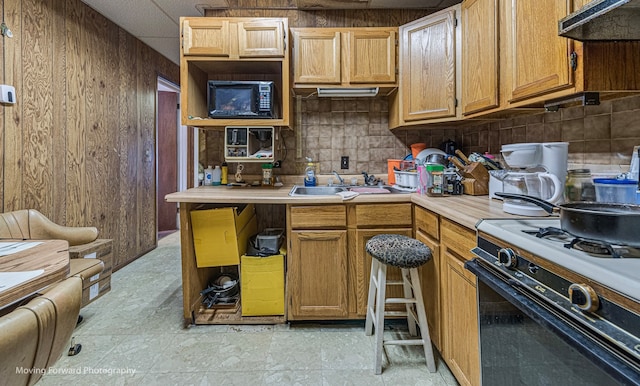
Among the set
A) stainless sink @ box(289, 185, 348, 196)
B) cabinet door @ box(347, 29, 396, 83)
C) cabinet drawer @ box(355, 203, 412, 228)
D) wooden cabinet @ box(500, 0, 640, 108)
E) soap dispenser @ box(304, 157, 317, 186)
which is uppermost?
cabinet door @ box(347, 29, 396, 83)

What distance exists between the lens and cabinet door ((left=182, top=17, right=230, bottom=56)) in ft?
6.77

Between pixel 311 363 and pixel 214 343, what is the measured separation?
0.61 m

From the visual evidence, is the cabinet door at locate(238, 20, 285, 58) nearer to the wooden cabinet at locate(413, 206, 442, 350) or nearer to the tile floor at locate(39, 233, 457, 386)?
the wooden cabinet at locate(413, 206, 442, 350)

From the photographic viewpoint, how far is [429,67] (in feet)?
6.54

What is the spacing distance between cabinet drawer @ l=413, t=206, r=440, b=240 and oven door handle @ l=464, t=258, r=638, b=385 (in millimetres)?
501

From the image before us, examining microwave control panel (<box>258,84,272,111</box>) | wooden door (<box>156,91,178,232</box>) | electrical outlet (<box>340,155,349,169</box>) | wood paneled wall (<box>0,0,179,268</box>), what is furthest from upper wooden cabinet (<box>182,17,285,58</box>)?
wooden door (<box>156,91,178,232</box>)

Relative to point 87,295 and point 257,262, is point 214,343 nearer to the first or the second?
point 257,262

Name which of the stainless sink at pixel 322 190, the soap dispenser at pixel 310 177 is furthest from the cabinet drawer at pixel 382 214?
the soap dispenser at pixel 310 177

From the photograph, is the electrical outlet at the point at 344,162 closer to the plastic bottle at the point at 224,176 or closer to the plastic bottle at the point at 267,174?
the plastic bottle at the point at 267,174

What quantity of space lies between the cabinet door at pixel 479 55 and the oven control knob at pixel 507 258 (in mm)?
960

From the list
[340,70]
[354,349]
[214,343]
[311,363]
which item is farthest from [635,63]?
[214,343]

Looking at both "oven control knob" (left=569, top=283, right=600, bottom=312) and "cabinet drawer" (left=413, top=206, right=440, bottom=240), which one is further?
"cabinet drawer" (left=413, top=206, right=440, bottom=240)

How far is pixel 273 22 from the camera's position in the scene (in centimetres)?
206

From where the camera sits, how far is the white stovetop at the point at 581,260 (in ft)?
1.81
